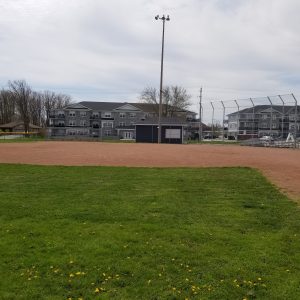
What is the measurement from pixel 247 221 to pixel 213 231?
987 millimetres

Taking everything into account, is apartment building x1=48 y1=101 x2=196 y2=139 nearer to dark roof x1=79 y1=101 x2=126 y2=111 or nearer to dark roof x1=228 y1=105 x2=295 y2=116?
dark roof x1=79 y1=101 x2=126 y2=111

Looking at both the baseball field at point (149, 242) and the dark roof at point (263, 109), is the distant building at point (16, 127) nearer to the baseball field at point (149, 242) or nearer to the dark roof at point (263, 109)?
the dark roof at point (263, 109)

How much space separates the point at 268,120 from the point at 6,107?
7953 centimetres

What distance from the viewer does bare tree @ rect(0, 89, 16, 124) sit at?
10606 cm

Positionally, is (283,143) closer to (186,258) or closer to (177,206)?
(177,206)

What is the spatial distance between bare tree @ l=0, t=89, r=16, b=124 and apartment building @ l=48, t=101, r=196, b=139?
72.6 ft

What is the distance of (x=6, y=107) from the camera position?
357 ft

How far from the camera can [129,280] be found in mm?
4422

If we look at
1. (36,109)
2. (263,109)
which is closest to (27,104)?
(36,109)

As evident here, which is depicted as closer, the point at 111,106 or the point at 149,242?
the point at 149,242

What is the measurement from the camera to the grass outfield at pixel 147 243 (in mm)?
4262

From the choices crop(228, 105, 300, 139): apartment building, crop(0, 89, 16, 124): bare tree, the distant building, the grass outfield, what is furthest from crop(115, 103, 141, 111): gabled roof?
the grass outfield

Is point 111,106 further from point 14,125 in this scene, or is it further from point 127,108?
point 14,125

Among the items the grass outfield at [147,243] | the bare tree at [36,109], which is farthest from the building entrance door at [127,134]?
the grass outfield at [147,243]
